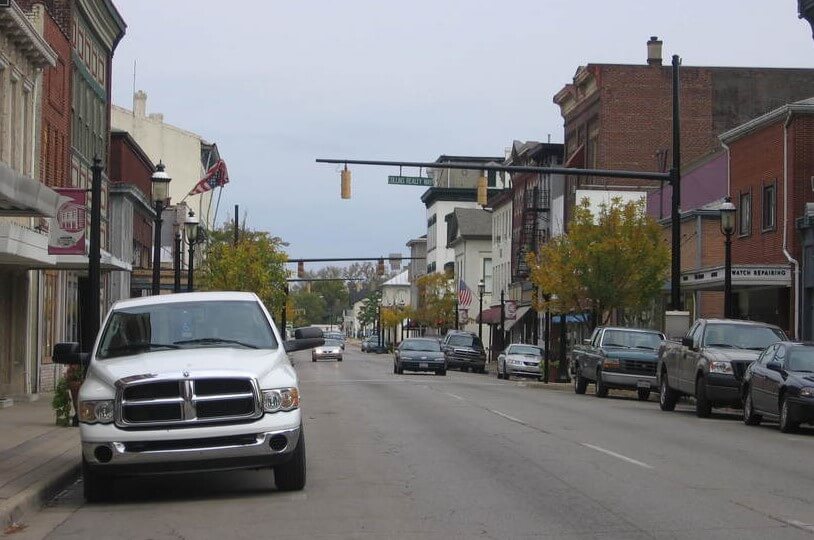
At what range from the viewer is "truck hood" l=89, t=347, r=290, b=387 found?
1199cm

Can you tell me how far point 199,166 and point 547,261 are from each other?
3940 cm

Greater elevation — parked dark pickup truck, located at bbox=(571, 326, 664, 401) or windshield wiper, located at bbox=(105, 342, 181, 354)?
windshield wiper, located at bbox=(105, 342, 181, 354)

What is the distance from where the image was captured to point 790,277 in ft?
122

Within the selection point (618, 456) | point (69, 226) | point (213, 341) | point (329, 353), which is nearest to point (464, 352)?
point (329, 353)

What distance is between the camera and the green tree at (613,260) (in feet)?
140

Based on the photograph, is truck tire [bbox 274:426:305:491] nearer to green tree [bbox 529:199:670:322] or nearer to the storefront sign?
the storefront sign

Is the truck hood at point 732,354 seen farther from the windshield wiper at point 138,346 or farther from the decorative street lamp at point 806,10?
the windshield wiper at point 138,346

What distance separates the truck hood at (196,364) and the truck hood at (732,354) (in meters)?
14.2

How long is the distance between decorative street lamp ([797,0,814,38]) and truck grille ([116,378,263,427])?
27.1m

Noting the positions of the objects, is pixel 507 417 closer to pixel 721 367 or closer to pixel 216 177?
pixel 721 367

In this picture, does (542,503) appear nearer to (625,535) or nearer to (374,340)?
(625,535)

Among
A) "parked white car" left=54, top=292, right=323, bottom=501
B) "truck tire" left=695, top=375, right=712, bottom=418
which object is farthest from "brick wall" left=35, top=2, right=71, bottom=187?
"parked white car" left=54, top=292, right=323, bottom=501

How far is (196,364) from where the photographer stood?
12133 millimetres

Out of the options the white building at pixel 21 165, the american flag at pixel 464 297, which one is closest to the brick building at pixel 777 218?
the white building at pixel 21 165
